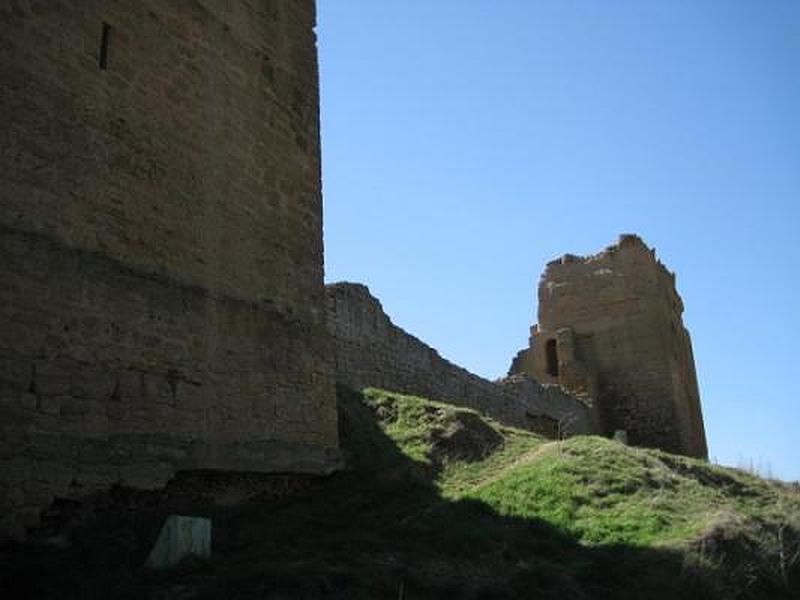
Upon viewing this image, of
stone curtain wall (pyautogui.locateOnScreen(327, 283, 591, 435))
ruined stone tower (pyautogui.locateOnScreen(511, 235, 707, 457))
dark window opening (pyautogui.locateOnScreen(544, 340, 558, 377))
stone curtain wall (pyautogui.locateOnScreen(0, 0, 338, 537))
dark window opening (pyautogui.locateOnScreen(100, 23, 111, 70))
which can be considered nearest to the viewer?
stone curtain wall (pyautogui.locateOnScreen(0, 0, 338, 537))

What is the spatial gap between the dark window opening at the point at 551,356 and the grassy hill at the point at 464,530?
1084cm

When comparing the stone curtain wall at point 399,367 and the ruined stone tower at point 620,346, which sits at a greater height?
the ruined stone tower at point 620,346

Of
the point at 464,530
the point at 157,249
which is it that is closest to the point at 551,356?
the point at 464,530

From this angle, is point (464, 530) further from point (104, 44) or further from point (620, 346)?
point (620, 346)

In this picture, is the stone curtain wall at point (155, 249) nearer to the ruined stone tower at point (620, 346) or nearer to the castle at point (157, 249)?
the castle at point (157, 249)

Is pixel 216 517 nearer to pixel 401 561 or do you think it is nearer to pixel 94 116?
pixel 401 561

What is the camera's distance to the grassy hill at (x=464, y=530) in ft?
21.1

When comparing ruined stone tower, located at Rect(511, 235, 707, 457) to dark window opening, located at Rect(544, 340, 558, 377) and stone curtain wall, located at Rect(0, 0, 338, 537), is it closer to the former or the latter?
dark window opening, located at Rect(544, 340, 558, 377)

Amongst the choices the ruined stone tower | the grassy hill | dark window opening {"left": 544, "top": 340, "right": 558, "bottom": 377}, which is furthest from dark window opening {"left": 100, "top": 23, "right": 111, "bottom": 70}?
dark window opening {"left": 544, "top": 340, "right": 558, "bottom": 377}

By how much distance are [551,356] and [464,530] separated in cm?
1541

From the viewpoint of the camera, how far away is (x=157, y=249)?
8227 millimetres

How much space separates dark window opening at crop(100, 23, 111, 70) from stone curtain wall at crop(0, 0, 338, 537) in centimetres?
2

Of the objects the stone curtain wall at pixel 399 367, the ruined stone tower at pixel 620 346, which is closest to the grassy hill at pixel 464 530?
the stone curtain wall at pixel 399 367

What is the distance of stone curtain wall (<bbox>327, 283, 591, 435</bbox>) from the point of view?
13.0 m
